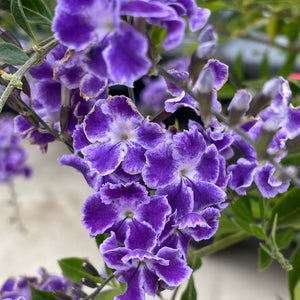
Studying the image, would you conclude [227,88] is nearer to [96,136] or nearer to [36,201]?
[96,136]

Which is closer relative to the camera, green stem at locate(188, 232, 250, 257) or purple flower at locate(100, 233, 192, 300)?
purple flower at locate(100, 233, 192, 300)

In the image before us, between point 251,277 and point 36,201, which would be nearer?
point 251,277

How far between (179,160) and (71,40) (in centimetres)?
9

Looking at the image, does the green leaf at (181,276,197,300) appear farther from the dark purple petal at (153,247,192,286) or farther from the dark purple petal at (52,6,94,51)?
the dark purple petal at (52,6,94,51)

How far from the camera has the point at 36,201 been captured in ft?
4.45

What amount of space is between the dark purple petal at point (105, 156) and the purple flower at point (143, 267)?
4cm

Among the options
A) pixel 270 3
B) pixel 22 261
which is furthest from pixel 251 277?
pixel 270 3

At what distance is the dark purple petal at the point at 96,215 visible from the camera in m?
0.24

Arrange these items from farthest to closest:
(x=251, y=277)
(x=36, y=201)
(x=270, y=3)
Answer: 1. (x=36, y=201)
2. (x=251, y=277)
3. (x=270, y=3)

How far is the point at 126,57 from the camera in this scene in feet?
0.60

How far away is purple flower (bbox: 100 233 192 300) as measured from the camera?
23 cm

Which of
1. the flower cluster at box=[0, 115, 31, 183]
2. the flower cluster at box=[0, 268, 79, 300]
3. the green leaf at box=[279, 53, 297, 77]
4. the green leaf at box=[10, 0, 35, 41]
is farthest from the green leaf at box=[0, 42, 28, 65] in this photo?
the flower cluster at box=[0, 115, 31, 183]

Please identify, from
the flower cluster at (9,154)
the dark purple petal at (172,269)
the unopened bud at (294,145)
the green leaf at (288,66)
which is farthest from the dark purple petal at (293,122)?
the flower cluster at (9,154)

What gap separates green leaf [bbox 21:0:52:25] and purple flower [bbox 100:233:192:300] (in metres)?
0.15
